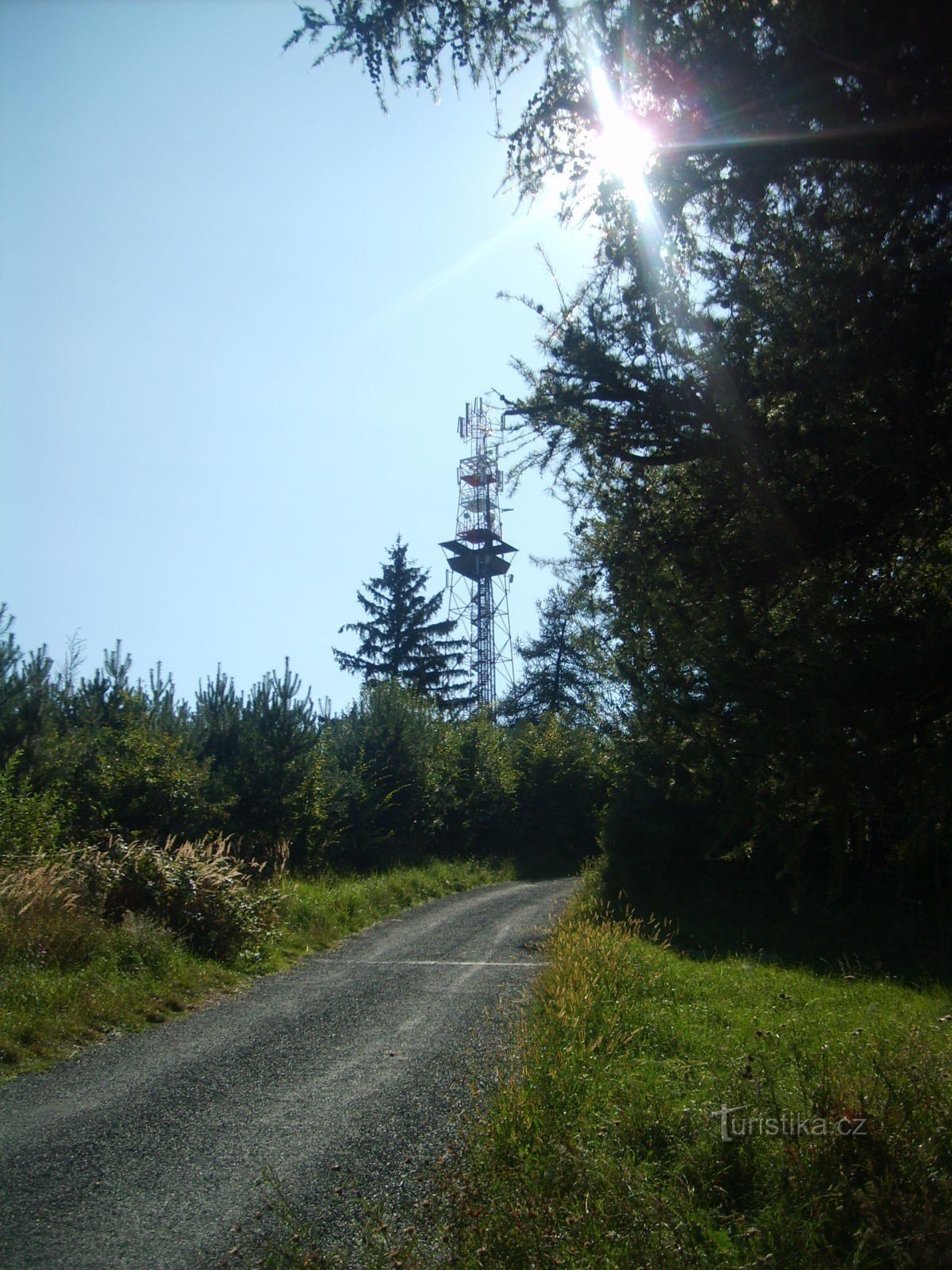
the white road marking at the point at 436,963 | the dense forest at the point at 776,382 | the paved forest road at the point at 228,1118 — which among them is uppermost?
the dense forest at the point at 776,382

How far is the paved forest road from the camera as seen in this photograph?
4.01 meters

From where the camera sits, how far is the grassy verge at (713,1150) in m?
3.54

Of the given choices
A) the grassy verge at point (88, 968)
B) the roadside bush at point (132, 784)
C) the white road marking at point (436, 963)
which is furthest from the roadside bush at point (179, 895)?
the roadside bush at point (132, 784)

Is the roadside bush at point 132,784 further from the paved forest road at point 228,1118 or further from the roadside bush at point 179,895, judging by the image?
the paved forest road at point 228,1118

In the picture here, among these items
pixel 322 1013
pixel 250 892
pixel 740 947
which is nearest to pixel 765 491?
pixel 322 1013

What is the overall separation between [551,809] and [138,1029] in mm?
23393

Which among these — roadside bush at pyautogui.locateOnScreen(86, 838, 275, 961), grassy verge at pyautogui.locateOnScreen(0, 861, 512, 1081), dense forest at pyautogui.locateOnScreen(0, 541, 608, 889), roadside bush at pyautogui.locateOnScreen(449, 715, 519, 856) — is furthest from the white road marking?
roadside bush at pyautogui.locateOnScreen(449, 715, 519, 856)

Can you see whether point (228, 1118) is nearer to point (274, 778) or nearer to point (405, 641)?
point (274, 778)

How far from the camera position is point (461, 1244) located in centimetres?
375

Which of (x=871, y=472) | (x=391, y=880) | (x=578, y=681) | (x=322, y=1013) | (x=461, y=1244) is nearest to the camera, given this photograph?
(x=461, y=1244)

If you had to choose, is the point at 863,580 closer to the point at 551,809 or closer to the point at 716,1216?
the point at 716,1216
